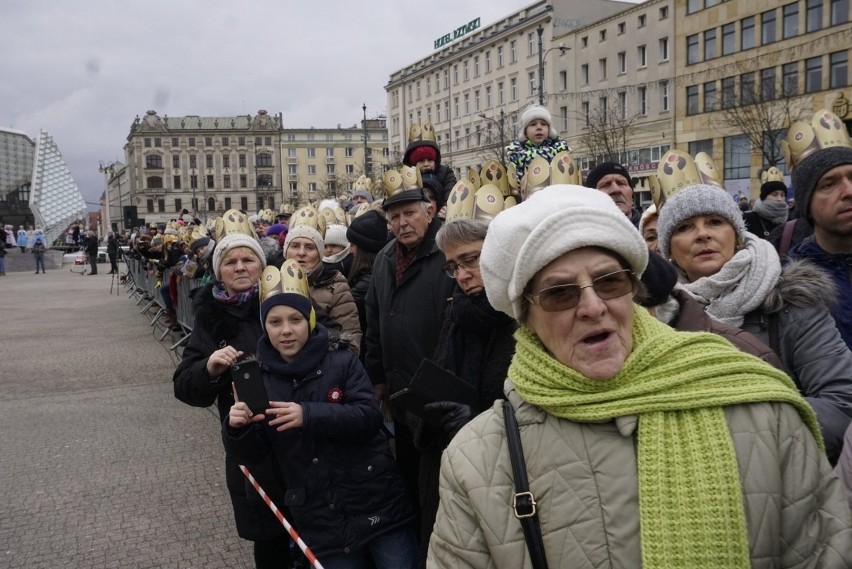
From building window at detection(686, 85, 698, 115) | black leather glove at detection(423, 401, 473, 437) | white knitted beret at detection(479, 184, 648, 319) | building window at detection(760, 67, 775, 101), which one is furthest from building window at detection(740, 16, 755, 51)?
white knitted beret at detection(479, 184, 648, 319)

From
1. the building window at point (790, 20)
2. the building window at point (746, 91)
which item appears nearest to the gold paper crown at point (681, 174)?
the building window at point (746, 91)

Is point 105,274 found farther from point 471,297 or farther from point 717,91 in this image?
point 717,91

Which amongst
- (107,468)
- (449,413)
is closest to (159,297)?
(107,468)

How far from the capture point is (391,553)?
3.32 meters

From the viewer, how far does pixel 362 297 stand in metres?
5.06

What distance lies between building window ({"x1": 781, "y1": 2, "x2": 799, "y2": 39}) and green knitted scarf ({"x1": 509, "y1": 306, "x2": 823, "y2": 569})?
47380mm

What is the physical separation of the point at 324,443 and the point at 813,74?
45.4 m

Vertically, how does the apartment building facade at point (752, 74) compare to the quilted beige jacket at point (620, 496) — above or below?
above

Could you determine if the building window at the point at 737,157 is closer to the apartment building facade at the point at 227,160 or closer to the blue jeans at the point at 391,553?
the blue jeans at the point at 391,553

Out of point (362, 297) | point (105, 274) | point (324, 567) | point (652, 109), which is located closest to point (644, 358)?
point (324, 567)

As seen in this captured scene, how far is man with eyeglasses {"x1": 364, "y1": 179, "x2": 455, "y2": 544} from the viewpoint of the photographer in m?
3.72

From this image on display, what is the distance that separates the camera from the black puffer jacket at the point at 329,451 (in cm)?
321

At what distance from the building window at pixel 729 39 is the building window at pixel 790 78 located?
4248mm

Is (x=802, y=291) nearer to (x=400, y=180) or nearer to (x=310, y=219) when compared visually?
(x=400, y=180)
